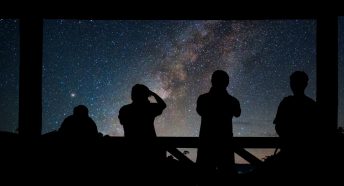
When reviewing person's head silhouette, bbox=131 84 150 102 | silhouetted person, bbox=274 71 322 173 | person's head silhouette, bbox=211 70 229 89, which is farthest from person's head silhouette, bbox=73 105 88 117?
silhouetted person, bbox=274 71 322 173

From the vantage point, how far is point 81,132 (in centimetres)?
438

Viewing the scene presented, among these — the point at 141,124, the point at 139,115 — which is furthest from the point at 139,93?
the point at 141,124

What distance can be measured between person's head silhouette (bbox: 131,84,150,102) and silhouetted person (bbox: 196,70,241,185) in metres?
0.66

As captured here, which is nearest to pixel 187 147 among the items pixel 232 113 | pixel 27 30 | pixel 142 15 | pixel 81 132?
pixel 232 113

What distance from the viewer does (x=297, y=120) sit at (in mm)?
3812

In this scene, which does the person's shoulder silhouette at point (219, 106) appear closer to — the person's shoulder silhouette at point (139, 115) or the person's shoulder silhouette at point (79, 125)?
the person's shoulder silhouette at point (139, 115)

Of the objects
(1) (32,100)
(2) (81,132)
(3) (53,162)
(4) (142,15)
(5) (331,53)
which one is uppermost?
(4) (142,15)

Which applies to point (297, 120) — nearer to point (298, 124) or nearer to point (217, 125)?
point (298, 124)

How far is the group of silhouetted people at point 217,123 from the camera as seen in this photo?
3.79 meters

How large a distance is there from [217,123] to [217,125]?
0.07 ft

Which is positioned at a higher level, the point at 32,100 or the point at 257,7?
the point at 257,7

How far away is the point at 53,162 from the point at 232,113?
2.05 metres

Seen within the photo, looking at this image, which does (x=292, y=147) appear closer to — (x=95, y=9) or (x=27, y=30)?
(x=95, y=9)

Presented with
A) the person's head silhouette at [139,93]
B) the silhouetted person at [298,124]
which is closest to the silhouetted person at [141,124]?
the person's head silhouette at [139,93]
